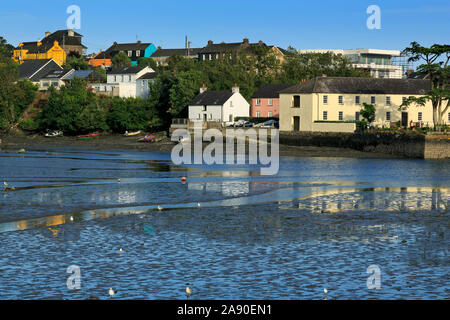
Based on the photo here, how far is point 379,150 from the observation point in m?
77.8

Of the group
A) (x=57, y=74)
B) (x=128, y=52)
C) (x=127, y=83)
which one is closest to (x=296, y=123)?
(x=127, y=83)

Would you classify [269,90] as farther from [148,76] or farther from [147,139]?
[147,139]

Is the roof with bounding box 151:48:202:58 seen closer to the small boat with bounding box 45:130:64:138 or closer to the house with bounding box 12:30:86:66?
the house with bounding box 12:30:86:66

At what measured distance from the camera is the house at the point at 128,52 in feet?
624

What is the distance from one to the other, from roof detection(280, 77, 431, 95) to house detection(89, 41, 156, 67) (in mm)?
102345

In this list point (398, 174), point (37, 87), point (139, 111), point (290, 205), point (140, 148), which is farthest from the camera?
point (37, 87)

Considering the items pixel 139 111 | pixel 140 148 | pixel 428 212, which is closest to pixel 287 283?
pixel 428 212

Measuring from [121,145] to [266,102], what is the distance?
29.8m

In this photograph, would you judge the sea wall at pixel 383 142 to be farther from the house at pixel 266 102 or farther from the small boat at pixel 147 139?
the house at pixel 266 102

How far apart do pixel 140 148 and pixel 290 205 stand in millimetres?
57509

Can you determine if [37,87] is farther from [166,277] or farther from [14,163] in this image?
[166,277]

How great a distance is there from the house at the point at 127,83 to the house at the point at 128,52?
5369 centimetres

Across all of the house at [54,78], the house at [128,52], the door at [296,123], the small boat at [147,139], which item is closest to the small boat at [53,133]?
A: the small boat at [147,139]

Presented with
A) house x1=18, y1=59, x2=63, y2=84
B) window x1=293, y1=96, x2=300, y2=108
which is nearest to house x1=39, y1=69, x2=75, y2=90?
house x1=18, y1=59, x2=63, y2=84
